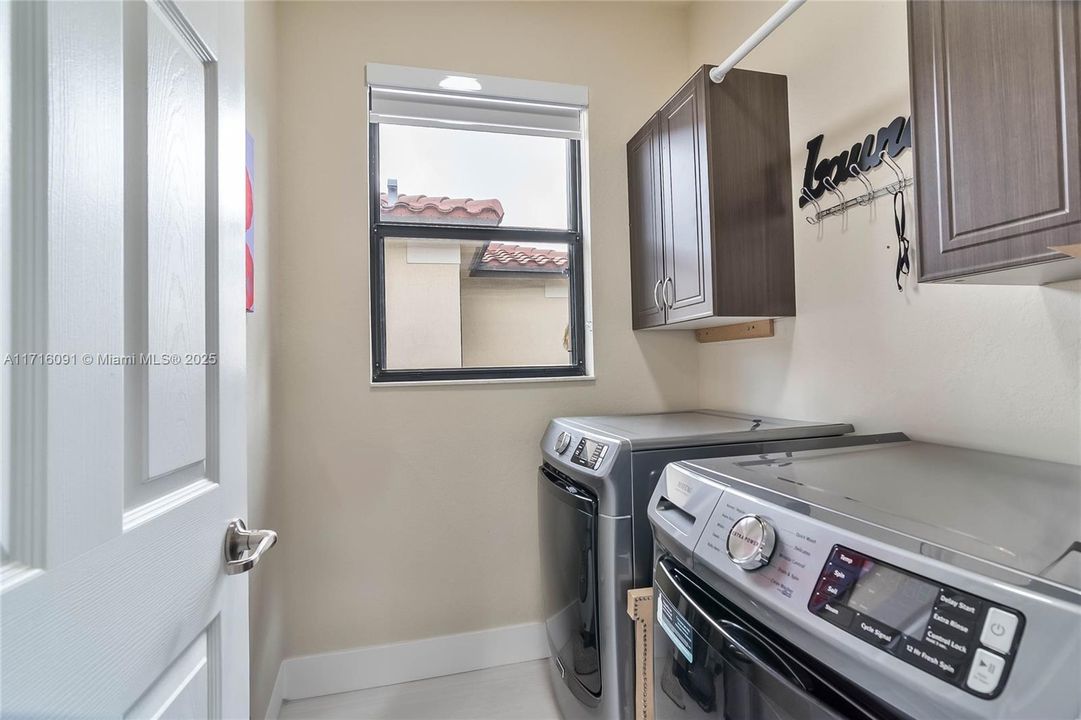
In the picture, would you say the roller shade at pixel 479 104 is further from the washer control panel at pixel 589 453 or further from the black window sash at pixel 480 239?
the washer control panel at pixel 589 453

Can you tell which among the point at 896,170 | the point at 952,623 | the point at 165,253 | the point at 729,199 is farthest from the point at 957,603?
the point at 729,199

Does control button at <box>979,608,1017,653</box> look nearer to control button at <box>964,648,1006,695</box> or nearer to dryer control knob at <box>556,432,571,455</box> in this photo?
control button at <box>964,648,1006,695</box>

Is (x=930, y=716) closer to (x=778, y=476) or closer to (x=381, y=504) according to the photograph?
(x=778, y=476)

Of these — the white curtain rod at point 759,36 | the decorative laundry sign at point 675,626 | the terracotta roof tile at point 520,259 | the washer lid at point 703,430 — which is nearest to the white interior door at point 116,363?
the decorative laundry sign at point 675,626

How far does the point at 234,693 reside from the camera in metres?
0.78

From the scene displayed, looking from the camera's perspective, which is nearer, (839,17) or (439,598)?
(839,17)

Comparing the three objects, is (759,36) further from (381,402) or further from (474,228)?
(381,402)

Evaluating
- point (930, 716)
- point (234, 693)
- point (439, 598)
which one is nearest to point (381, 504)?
point (439, 598)

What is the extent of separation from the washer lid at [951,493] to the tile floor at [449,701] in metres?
1.33

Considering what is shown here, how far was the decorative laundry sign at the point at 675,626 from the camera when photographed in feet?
2.74

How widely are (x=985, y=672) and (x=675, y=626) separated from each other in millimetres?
498

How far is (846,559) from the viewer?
62 centimetres

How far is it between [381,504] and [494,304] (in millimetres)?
992

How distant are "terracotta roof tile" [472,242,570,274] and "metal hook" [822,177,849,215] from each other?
1.08 m
